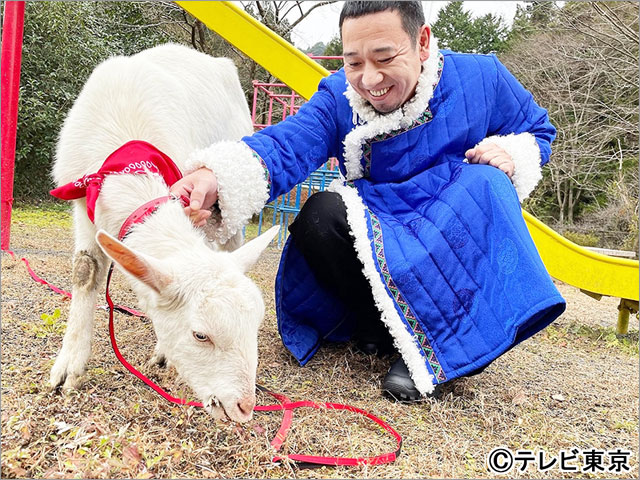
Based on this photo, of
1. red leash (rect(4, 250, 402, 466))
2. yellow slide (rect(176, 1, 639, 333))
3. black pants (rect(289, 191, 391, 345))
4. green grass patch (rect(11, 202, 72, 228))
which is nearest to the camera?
red leash (rect(4, 250, 402, 466))

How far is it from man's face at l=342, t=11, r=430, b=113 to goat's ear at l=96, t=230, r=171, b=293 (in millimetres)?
1332

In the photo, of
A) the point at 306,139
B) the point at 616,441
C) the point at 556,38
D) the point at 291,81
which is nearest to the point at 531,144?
the point at 306,139

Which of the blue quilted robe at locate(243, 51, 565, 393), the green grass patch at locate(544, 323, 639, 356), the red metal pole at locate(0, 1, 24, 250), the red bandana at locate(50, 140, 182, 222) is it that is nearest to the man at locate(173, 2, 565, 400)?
the blue quilted robe at locate(243, 51, 565, 393)

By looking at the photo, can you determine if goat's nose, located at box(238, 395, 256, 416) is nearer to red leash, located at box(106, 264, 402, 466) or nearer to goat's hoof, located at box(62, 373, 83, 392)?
red leash, located at box(106, 264, 402, 466)

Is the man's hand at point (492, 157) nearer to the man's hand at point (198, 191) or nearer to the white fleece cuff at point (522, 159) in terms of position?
the white fleece cuff at point (522, 159)

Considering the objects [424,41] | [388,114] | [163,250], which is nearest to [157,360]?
[163,250]

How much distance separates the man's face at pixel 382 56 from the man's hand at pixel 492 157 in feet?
1.52

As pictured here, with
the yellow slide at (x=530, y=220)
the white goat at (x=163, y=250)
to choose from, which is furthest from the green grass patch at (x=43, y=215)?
the white goat at (x=163, y=250)

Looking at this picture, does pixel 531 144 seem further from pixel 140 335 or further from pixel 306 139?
pixel 140 335

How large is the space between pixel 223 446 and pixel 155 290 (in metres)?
0.65

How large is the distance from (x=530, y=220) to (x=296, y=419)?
3511 millimetres

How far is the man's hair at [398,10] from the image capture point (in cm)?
244

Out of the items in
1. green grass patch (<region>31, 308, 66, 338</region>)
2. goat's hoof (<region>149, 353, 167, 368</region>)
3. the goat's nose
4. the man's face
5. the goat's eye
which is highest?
the man's face

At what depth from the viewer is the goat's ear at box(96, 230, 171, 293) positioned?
192cm
